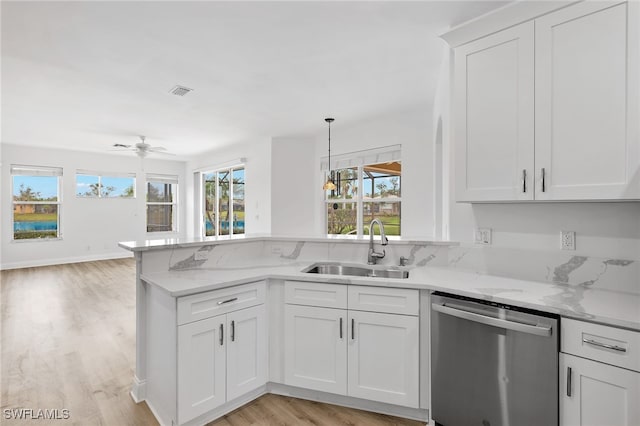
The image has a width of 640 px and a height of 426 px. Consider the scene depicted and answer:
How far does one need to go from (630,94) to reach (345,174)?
14.1 feet

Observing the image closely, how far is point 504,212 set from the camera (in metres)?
2.21

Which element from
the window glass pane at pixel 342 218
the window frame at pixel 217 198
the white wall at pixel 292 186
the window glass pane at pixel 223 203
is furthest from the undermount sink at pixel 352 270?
the window glass pane at pixel 223 203

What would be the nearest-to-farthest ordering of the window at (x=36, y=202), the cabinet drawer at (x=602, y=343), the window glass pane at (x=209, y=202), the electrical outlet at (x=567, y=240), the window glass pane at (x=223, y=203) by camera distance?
the cabinet drawer at (x=602, y=343) → the electrical outlet at (x=567, y=240) → the window at (x=36, y=202) → the window glass pane at (x=223, y=203) → the window glass pane at (x=209, y=202)

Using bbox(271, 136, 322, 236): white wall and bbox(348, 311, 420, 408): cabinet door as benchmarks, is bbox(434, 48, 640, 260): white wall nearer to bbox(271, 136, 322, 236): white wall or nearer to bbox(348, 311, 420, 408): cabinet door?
bbox(348, 311, 420, 408): cabinet door

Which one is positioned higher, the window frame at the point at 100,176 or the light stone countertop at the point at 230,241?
the window frame at the point at 100,176

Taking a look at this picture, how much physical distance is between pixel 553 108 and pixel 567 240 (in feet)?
2.63

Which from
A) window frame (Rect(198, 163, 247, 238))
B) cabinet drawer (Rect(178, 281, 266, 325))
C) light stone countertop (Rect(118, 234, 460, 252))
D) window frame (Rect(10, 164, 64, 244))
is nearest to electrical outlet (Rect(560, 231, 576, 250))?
light stone countertop (Rect(118, 234, 460, 252))

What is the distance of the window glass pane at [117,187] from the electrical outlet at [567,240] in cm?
890

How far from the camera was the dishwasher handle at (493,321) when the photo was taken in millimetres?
1491

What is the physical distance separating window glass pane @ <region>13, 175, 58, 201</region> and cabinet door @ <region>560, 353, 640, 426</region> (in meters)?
9.18

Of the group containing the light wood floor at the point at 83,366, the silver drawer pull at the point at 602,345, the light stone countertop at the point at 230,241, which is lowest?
the light wood floor at the point at 83,366

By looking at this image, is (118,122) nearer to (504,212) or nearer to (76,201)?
(76,201)

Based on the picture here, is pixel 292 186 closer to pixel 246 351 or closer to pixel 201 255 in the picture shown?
pixel 201 255

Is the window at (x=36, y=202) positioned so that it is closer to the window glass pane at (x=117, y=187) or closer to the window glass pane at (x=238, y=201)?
the window glass pane at (x=117, y=187)
